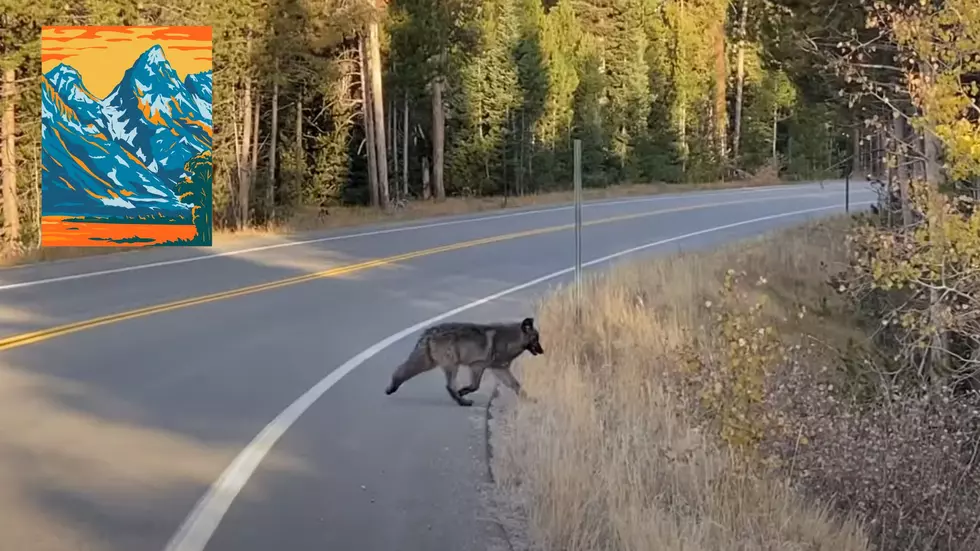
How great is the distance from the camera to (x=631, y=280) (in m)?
17.6

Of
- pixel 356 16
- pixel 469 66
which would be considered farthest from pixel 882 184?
pixel 469 66

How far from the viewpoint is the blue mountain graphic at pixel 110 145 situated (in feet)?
81.1

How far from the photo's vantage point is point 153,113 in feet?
82.3

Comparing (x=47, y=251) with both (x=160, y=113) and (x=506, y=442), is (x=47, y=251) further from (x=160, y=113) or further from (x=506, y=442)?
(x=506, y=442)

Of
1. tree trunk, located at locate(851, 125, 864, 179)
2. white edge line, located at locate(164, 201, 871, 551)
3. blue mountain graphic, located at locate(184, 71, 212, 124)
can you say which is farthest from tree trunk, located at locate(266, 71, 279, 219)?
white edge line, located at locate(164, 201, 871, 551)

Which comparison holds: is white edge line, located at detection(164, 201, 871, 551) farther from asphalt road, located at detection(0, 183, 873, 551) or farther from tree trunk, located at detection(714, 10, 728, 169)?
tree trunk, located at detection(714, 10, 728, 169)

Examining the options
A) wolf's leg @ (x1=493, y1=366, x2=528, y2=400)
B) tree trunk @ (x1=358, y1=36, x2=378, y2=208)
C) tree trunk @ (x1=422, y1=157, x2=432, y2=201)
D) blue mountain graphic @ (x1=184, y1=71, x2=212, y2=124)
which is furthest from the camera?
tree trunk @ (x1=422, y1=157, x2=432, y2=201)

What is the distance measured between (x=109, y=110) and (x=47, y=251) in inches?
159

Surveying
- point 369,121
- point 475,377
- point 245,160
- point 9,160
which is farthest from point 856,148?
point 369,121

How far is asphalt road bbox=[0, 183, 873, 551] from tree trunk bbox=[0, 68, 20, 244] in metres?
7.57

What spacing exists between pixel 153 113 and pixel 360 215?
1050cm

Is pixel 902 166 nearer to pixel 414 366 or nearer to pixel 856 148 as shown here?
pixel 414 366

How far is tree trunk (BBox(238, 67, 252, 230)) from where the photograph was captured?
104 feet

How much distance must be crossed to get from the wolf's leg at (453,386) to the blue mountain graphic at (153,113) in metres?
17.4
